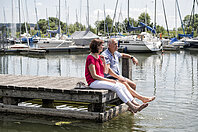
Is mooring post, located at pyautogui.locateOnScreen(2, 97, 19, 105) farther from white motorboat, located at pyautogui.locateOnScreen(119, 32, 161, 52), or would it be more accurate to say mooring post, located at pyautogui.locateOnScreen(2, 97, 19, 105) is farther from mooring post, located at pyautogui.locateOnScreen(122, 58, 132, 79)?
white motorboat, located at pyautogui.locateOnScreen(119, 32, 161, 52)

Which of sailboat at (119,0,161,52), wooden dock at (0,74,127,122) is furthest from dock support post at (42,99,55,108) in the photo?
sailboat at (119,0,161,52)

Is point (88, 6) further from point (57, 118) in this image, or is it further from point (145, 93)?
point (57, 118)

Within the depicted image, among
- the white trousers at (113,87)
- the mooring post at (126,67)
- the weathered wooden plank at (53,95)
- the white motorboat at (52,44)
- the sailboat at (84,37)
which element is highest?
the sailboat at (84,37)

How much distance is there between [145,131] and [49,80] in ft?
11.1

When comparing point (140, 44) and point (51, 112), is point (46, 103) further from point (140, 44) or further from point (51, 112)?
point (140, 44)

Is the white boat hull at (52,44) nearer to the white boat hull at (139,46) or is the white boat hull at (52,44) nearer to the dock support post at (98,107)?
the white boat hull at (139,46)

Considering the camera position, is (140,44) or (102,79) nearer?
(102,79)

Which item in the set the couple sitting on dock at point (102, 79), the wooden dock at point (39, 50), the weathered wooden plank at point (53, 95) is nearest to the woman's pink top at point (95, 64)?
the couple sitting on dock at point (102, 79)

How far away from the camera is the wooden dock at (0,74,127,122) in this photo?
761cm

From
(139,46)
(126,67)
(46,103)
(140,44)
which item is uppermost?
(140,44)

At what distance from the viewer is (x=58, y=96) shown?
312 inches

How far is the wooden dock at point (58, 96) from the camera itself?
7609 millimetres

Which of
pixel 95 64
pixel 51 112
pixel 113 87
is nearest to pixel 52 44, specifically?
pixel 51 112

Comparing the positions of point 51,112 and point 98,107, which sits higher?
point 98,107
